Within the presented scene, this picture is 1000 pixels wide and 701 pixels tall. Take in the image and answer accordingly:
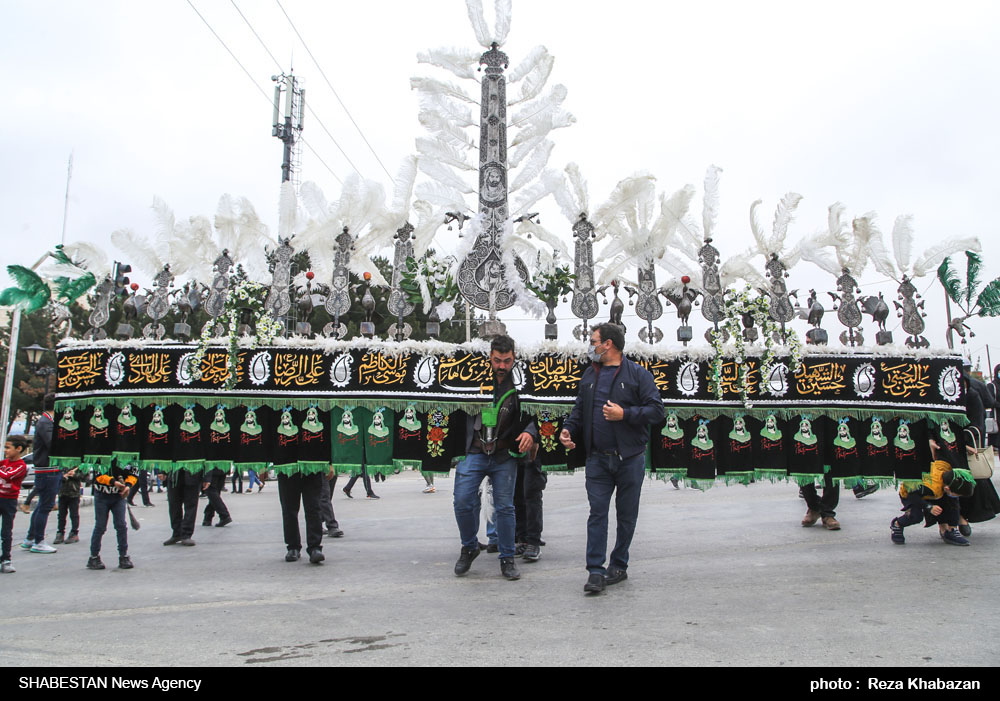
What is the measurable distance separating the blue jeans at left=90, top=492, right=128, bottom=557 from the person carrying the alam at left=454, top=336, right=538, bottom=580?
3398mm

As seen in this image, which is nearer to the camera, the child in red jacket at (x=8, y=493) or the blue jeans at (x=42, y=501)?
the child in red jacket at (x=8, y=493)

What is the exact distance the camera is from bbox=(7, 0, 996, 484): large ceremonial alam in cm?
653

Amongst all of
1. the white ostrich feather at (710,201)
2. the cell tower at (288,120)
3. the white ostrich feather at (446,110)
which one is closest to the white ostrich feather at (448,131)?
the white ostrich feather at (446,110)

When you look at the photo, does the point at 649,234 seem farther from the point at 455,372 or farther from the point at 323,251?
the point at 323,251

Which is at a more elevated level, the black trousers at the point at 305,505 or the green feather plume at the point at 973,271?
the green feather plume at the point at 973,271

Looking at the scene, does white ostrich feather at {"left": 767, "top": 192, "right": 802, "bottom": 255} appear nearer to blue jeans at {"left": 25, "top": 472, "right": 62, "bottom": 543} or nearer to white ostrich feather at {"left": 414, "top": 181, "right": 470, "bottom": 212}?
white ostrich feather at {"left": 414, "top": 181, "right": 470, "bottom": 212}

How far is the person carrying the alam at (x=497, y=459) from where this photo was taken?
578cm

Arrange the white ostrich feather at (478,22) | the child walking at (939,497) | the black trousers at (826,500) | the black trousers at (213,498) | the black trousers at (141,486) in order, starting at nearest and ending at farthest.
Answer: the child walking at (939,497), the black trousers at (141,486), the black trousers at (826,500), the white ostrich feather at (478,22), the black trousers at (213,498)

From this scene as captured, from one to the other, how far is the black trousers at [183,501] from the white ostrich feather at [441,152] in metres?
4.78

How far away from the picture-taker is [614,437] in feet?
17.2

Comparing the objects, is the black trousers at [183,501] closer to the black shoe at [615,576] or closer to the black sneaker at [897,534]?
the black shoe at [615,576]

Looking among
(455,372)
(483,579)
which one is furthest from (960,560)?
(455,372)

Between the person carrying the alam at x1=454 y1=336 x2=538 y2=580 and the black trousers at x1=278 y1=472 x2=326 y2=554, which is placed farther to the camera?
the black trousers at x1=278 y1=472 x2=326 y2=554

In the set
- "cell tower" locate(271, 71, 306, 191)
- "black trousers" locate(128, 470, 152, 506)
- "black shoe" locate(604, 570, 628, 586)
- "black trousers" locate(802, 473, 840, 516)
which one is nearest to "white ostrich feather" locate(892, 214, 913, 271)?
"black trousers" locate(802, 473, 840, 516)
